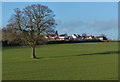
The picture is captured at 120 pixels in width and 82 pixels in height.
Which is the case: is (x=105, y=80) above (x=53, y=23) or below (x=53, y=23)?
below

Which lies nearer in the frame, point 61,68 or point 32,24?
point 61,68

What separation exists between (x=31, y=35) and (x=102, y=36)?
121 m

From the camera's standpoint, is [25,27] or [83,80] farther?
[25,27]

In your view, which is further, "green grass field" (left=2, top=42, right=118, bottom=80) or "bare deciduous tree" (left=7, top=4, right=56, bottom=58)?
"bare deciduous tree" (left=7, top=4, right=56, bottom=58)

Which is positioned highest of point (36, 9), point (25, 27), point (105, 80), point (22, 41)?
point (36, 9)

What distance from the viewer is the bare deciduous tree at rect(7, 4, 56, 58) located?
31.4m

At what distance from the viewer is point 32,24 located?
31.3 meters

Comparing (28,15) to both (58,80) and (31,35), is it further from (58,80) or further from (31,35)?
(58,80)

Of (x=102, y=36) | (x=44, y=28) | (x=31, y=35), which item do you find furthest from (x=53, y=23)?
(x=102, y=36)

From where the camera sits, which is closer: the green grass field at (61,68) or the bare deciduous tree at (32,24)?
the green grass field at (61,68)

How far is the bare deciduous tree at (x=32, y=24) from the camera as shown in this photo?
31.4 meters

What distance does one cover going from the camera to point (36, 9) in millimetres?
31562

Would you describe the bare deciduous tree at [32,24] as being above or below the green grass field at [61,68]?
above

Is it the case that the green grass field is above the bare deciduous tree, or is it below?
below
